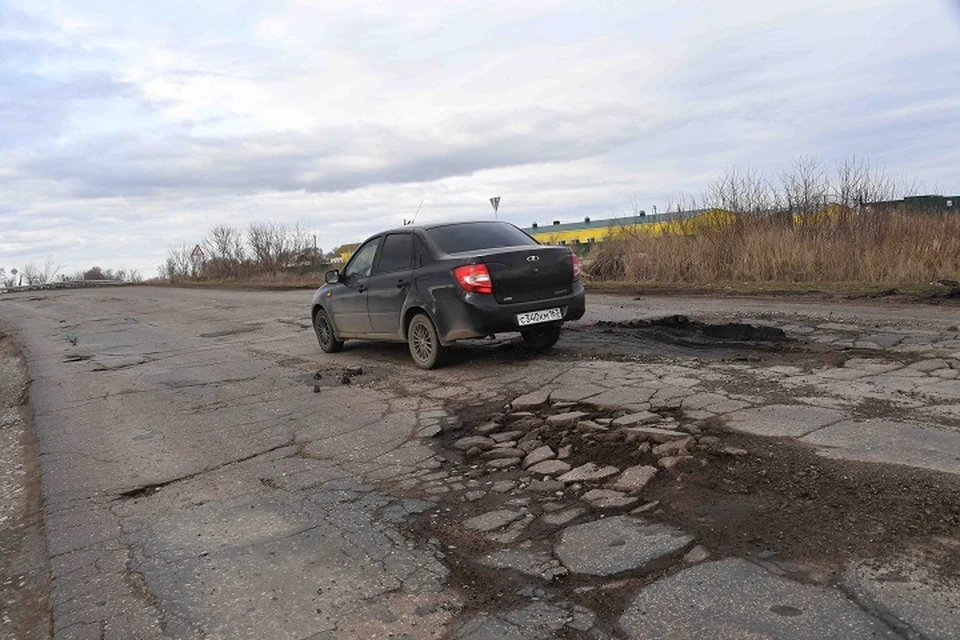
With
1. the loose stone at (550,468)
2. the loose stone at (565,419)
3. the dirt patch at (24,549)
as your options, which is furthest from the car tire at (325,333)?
the loose stone at (550,468)

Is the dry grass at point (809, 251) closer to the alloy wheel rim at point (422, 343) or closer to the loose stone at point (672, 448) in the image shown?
the alloy wheel rim at point (422, 343)

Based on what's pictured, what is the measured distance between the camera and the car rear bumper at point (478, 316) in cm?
768

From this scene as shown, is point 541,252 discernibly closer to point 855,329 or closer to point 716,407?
point 716,407

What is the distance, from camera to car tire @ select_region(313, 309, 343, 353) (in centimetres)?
1062

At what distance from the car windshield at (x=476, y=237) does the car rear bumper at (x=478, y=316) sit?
2.50 feet

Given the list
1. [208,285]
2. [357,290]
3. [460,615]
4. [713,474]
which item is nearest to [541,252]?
[357,290]

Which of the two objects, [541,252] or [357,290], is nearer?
[541,252]

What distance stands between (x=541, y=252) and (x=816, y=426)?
3.84 meters

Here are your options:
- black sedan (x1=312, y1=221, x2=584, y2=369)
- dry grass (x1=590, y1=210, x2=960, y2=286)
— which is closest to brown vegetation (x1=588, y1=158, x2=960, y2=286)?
dry grass (x1=590, y1=210, x2=960, y2=286)

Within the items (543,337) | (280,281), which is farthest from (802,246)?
(280,281)

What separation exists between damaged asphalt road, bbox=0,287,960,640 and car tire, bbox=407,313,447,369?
0.18 m

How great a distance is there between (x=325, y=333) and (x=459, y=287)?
145 inches

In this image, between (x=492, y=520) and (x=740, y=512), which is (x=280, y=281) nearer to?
(x=492, y=520)

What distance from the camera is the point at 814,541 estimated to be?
3318 mm
